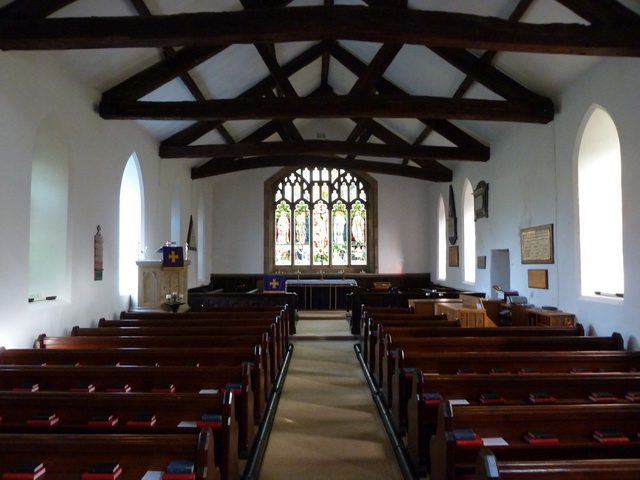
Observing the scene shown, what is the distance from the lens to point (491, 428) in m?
2.30

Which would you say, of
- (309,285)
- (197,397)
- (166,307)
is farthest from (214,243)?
(197,397)

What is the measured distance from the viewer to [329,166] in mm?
10914

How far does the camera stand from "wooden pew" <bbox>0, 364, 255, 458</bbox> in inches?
121

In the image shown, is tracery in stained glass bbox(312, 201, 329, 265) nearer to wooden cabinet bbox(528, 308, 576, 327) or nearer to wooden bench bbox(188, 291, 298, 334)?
wooden bench bbox(188, 291, 298, 334)

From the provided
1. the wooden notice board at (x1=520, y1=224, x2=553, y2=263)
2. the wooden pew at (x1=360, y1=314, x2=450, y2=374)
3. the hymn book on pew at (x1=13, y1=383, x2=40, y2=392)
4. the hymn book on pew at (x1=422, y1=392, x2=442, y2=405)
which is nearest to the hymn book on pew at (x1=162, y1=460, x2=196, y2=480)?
the hymn book on pew at (x1=422, y1=392, x2=442, y2=405)

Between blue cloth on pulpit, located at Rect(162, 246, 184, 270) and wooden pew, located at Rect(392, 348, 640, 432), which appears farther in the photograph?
blue cloth on pulpit, located at Rect(162, 246, 184, 270)

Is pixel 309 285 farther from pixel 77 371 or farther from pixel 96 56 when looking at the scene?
pixel 77 371

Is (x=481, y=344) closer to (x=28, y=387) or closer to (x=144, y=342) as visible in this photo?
(x=144, y=342)

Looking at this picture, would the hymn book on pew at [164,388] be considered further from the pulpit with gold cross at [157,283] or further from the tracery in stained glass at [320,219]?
the tracery in stained glass at [320,219]

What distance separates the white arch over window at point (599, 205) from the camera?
5454 mm

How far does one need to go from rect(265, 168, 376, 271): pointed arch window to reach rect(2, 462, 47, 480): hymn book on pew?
10.9 m

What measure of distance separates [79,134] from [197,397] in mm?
4238

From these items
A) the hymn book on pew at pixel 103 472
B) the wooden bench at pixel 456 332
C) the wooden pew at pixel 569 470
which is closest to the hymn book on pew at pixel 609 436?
the wooden pew at pixel 569 470

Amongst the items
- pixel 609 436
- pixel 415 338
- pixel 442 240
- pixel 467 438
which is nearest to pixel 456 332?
pixel 415 338
